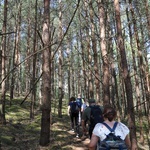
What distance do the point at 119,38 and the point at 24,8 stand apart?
18.5 metres

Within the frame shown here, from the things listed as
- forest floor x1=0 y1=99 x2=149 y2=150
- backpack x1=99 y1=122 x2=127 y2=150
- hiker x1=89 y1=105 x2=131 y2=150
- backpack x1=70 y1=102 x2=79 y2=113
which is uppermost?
backpack x1=70 y1=102 x2=79 y2=113

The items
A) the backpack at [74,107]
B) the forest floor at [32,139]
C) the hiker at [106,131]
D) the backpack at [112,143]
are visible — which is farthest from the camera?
the backpack at [74,107]

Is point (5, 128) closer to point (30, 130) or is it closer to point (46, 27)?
point (30, 130)

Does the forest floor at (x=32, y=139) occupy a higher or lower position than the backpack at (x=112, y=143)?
lower

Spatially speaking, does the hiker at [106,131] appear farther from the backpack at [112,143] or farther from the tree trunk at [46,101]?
the tree trunk at [46,101]

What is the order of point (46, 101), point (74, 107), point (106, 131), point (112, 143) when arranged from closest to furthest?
point (112, 143), point (106, 131), point (46, 101), point (74, 107)

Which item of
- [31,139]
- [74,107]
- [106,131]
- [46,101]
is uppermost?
[46,101]

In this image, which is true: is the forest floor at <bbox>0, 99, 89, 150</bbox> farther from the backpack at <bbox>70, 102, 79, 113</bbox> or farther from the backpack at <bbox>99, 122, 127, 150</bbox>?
the backpack at <bbox>99, 122, 127, 150</bbox>

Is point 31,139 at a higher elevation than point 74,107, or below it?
below

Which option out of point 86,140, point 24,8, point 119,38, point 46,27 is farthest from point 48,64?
point 24,8

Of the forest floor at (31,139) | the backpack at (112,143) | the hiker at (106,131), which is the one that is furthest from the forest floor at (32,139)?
the backpack at (112,143)

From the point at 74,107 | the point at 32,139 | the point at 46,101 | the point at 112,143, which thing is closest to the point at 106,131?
the point at 112,143

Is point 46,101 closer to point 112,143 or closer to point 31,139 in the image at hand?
point 31,139

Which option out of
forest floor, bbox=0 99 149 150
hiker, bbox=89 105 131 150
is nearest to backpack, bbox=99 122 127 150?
hiker, bbox=89 105 131 150
